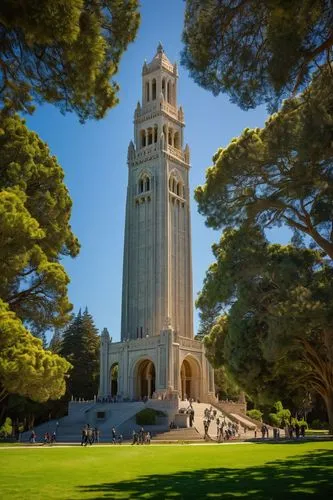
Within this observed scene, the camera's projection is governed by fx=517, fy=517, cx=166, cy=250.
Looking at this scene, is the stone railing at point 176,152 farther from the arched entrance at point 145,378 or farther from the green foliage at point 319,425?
the green foliage at point 319,425

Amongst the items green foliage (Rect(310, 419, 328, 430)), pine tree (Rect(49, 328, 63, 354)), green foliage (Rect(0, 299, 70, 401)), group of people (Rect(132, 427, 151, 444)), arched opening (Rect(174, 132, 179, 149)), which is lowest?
group of people (Rect(132, 427, 151, 444))

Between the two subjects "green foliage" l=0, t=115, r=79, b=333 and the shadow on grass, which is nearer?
the shadow on grass

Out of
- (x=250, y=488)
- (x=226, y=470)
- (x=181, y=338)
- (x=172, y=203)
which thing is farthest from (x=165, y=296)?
(x=250, y=488)

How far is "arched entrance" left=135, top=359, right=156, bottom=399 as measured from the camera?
54781 millimetres

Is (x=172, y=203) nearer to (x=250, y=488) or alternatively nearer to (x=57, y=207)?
(x=57, y=207)

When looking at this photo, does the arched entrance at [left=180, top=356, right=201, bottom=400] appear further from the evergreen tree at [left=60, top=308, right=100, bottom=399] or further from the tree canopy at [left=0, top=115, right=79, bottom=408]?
the tree canopy at [left=0, top=115, right=79, bottom=408]

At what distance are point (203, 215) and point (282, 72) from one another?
342 inches

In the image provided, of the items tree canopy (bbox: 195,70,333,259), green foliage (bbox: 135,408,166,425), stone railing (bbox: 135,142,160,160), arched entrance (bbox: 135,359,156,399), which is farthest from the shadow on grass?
stone railing (bbox: 135,142,160,160)

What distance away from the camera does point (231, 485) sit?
995 centimetres

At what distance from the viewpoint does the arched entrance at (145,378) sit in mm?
54781

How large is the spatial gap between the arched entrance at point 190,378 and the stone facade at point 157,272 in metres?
0.10

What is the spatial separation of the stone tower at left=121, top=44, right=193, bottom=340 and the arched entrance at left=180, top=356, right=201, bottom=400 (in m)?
3.42

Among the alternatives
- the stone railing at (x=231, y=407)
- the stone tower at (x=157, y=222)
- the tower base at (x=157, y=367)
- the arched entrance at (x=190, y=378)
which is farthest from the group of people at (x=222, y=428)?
the stone tower at (x=157, y=222)

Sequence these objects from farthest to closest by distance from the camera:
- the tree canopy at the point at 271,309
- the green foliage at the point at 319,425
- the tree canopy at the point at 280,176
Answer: the green foliage at the point at 319,425, the tree canopy at the point at 271,309, the tree canopy at the point at 280,176
